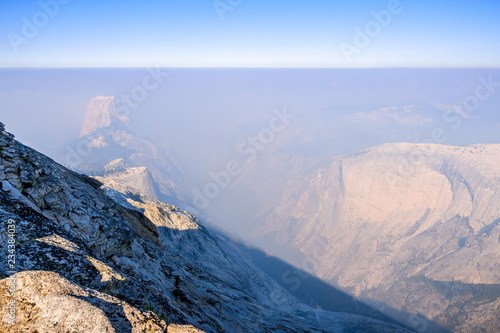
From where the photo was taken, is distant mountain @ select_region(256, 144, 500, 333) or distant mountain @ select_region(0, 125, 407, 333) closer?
distant mountain @ select_region(0, 125, 407, 333)

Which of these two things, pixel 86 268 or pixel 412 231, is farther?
pixel 412 231

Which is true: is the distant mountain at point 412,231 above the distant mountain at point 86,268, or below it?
above

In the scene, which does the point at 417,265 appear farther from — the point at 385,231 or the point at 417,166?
the point at 417,166

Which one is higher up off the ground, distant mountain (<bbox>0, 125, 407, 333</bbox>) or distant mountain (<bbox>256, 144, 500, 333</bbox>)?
distant mountain (<bbox>256, 144, 500, 333</bbox>)

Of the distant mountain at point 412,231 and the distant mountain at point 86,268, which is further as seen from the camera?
the distant mountain at point 412,231
